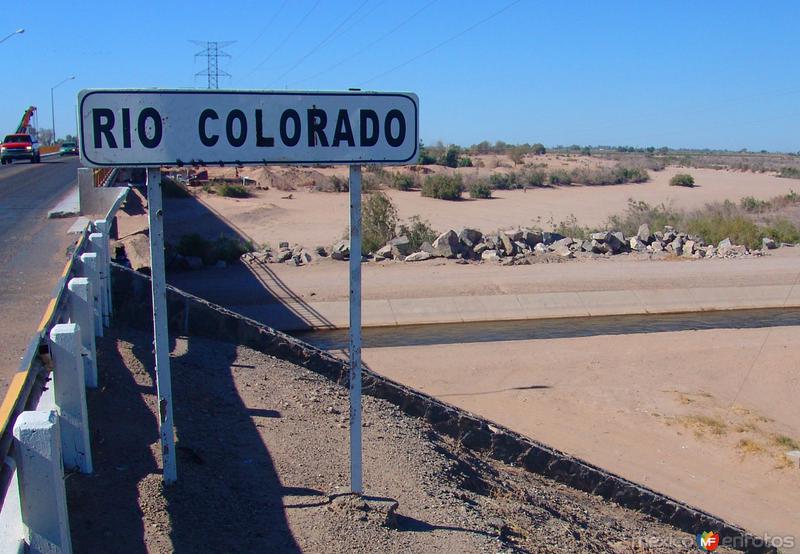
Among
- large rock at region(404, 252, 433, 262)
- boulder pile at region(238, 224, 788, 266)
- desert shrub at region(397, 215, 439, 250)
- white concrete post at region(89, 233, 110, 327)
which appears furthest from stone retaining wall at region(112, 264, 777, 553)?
desert shrub at region(397, 215, 439, 250)

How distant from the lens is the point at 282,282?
27.5 metres

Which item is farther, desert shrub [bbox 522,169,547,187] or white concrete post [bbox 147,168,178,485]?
desert shrub [bbox 522,169,547,187]

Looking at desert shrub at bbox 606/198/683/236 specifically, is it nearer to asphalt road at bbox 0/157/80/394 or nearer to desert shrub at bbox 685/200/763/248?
desert shrub at bbox 685/200/763/248

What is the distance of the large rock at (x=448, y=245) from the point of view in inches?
1213

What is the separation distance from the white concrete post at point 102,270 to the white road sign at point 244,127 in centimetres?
428

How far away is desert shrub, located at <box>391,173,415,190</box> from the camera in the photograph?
196 ft

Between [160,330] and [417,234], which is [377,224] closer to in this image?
[417,234]

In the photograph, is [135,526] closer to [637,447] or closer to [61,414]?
[61,414]

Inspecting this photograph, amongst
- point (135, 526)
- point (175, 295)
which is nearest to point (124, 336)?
point (175, 295)

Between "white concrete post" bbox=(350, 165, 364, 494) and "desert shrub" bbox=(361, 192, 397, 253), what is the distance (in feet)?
86.2

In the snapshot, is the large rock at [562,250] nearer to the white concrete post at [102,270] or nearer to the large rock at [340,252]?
the large rock at [340,252]

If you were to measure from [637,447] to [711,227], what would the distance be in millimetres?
26695

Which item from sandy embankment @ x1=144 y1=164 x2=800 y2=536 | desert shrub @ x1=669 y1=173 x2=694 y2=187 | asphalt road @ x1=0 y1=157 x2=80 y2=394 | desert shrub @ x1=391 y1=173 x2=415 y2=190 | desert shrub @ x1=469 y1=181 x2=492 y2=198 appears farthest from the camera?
desert shrub @ x1=669 y1=173 x2=694 y2=187

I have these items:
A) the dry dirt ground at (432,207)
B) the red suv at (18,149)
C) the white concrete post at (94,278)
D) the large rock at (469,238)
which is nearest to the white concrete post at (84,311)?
the white concrete post at (94,278)
